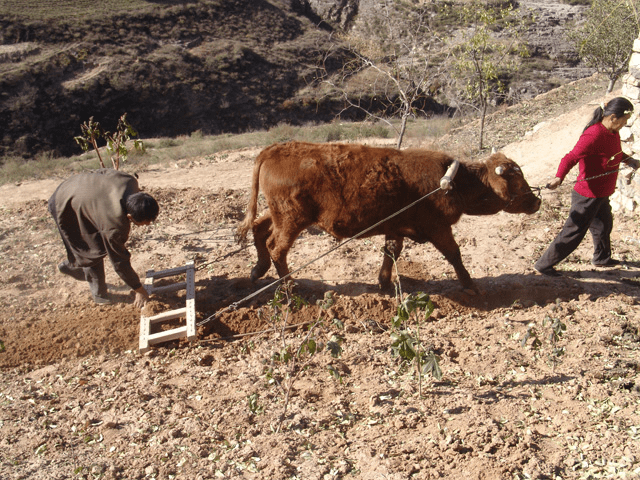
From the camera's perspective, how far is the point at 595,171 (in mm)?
4934

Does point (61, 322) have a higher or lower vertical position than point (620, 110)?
Result: lower

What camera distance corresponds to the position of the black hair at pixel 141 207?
13.9 feet

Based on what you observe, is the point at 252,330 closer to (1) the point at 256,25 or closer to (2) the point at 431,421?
(2) the point at 431,421

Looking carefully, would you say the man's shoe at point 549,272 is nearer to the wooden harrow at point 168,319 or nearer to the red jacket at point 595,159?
the red jacket at point 595,159

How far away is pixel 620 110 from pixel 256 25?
31770 mm

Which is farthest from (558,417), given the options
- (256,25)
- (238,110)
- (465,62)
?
(256,25)

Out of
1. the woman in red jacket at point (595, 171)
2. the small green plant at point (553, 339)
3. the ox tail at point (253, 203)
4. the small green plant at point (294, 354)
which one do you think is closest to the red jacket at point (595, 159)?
the woman in red jacket at point (595, 171)

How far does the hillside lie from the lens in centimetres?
2381

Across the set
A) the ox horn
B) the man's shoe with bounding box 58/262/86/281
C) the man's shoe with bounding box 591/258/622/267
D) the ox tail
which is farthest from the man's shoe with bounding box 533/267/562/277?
the man's shoe with bounding box 58/262/86/281

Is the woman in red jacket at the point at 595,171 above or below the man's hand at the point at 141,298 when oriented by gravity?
above

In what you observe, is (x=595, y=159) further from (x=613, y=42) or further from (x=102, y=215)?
(x=613, y=42)

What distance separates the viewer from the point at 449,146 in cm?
1301

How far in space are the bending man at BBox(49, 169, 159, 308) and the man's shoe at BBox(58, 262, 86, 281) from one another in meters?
0.48

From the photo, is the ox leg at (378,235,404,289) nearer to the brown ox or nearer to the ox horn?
the brown ox
